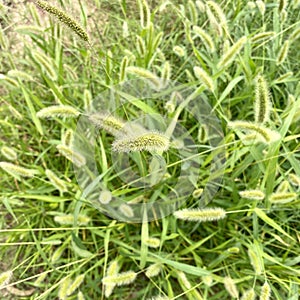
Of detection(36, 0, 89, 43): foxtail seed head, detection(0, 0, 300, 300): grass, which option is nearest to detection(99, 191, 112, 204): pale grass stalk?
detection(0, 0, 300, 300): grass

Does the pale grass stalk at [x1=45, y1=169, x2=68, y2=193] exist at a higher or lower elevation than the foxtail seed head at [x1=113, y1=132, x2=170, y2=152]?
lower

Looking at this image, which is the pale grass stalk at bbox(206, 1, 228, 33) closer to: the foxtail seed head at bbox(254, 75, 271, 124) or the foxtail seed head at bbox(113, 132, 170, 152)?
the foxtail seed head at bbox(254, 75, 271, 124)

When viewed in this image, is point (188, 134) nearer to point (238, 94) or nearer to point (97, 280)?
point (238, 94)

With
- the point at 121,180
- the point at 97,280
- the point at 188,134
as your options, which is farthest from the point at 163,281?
the point at 188,134

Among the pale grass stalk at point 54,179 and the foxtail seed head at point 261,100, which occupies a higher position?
the foxtail seed head at point 261,100

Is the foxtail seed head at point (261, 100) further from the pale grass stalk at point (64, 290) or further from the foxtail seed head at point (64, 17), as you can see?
the pale grass stalk at point (64, 290)

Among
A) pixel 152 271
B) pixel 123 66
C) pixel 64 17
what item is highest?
pixel 64 17

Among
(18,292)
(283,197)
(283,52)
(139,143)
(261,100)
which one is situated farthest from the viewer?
(18,292)

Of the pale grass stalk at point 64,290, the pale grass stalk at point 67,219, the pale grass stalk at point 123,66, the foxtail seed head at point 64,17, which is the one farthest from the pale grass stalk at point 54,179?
the foxtail seed head at point 64,17

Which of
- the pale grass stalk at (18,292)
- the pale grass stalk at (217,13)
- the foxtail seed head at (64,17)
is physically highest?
the foxtail seed head at (64,17)

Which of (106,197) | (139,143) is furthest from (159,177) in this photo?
(139,143)

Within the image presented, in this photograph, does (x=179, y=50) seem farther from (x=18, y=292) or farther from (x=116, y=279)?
(x=18, y=292)

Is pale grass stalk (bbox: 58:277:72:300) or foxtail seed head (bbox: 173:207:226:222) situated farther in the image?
pale grass stalk (bbox: 58:277:72:300)
